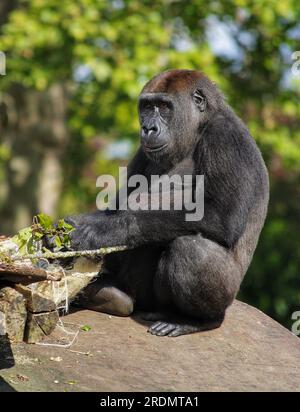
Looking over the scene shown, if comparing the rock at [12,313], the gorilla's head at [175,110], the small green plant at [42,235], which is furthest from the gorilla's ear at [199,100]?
the rock at [12,313]

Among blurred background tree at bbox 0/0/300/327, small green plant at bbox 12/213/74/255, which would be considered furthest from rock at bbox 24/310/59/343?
blurred background tree at bbox 0/0/300/327

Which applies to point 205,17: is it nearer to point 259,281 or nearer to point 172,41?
point 172,41

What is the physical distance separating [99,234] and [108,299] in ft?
1.74

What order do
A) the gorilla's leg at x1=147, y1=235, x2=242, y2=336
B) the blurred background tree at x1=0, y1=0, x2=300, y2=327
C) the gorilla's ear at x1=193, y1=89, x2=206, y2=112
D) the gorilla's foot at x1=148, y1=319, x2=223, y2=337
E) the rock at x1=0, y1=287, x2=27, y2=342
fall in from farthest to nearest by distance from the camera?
the blurred background tree at x1=0, y1=0, x2=300, y2=327 → the gorilla's ear at x1=193, y1=89, x2=206, y2=112 → the gorilla's foot at x1=148, y1=319, x2=223, y2=337 → the gorilla's leg at x1=147, y1=235, x2=242, y2=336 → the rock at x1=0, y1=287, x2=27, y2=342

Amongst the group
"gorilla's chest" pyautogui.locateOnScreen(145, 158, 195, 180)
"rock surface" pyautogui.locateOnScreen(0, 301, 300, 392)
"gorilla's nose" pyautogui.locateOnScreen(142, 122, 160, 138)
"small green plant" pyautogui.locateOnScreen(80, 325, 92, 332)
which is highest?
"gorilla's nose" pyautogui.locateOnScreen(142, 122, 160, 138)

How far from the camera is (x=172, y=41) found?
13.7 metres

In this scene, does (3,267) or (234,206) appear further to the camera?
(234,206)

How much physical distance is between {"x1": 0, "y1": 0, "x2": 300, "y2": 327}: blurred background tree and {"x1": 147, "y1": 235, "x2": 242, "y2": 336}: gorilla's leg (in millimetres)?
5274

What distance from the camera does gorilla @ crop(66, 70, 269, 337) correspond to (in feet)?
17.4

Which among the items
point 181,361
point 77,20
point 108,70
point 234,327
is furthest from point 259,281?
point 181,361

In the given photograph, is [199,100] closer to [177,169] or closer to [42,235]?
[177,169]

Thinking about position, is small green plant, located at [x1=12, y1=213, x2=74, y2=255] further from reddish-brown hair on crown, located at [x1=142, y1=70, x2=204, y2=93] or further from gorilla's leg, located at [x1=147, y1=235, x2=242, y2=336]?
reddish-brown hair on crown, located at [x1=142, y1=70, x2=204, y2=93]

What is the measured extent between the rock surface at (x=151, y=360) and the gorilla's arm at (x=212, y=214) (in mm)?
640
